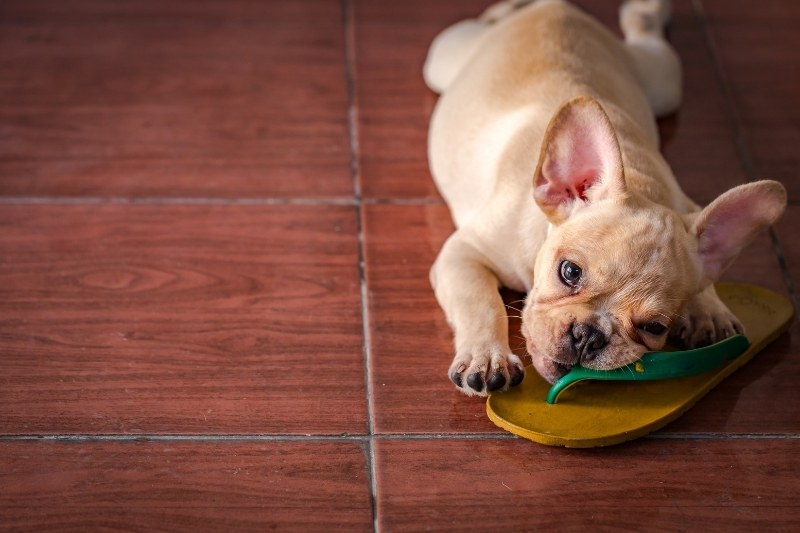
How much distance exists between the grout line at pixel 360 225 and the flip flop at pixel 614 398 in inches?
11.5

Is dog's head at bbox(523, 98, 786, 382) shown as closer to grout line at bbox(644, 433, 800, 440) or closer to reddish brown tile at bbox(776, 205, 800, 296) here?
grout line at bbox(644, 433, 800, 440)

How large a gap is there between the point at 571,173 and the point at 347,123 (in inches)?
45.6

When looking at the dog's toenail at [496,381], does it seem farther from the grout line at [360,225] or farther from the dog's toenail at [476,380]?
the grout line at [360,225]

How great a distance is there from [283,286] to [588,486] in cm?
97

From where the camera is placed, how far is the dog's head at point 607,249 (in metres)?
2.31

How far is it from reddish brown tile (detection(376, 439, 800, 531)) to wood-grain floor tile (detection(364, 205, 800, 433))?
0.07m

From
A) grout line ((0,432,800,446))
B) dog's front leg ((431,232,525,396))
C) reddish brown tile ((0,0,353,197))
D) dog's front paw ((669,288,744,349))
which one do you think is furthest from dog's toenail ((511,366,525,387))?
reddish brown tile ((0,0,353,197))

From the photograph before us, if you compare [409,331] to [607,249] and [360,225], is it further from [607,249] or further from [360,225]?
[607,249]

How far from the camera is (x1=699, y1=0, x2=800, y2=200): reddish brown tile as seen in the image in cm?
346

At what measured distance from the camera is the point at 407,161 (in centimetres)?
334

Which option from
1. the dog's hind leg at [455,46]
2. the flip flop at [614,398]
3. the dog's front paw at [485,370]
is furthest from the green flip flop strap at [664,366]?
the dog's hind leg at [455,46]

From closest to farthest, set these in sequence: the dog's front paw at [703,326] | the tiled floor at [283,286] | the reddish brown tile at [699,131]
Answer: the tiled floor at [283,286] < the dog's front paw at [703,326] < the reddish brown tile at [699,131]

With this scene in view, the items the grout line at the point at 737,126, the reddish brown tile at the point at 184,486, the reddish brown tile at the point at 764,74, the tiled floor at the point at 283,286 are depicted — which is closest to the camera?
the reddish brown tile at the point at 184,486

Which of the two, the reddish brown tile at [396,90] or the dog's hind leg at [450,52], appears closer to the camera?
the reddish brown tile at [396,90]
